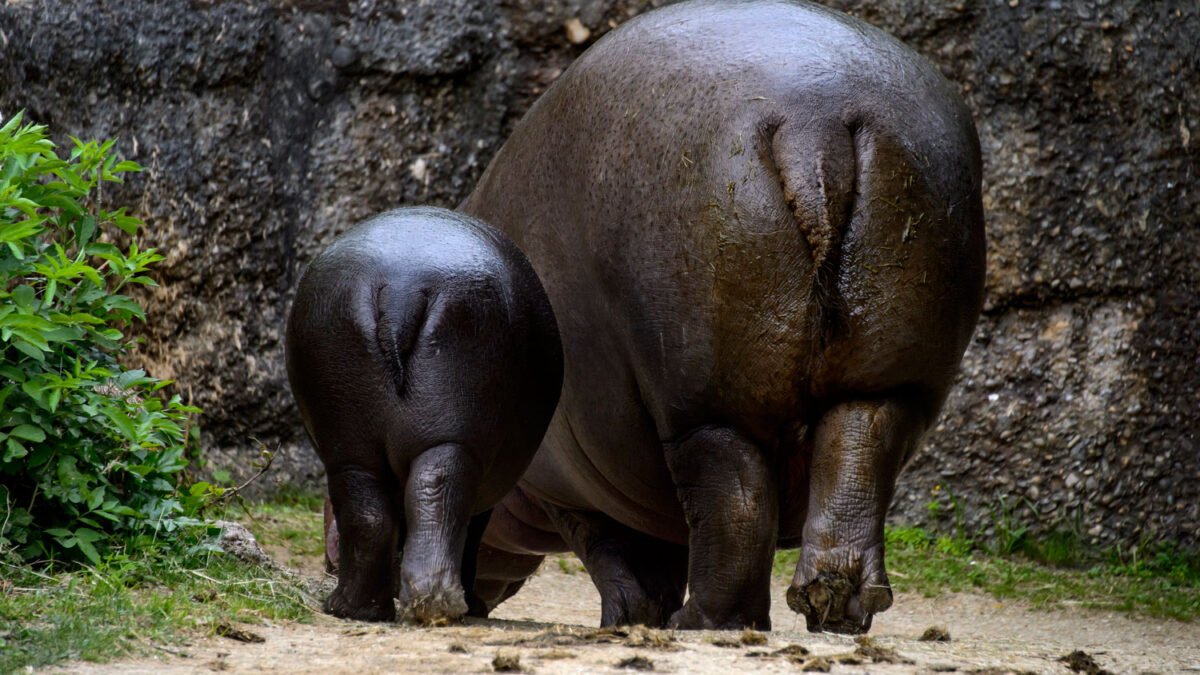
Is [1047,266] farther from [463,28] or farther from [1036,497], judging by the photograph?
[463,28]

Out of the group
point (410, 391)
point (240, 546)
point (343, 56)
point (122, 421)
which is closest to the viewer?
point (410, 391)

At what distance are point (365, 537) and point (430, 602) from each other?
1.01 feet

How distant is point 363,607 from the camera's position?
3564 mm

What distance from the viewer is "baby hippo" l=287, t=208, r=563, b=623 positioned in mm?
3412

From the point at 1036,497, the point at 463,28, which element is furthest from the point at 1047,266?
the point at 463,28

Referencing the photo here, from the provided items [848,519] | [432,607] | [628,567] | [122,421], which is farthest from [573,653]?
[628,567]

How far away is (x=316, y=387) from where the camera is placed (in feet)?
11.6

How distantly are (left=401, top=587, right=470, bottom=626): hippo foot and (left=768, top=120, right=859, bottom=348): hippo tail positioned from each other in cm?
110

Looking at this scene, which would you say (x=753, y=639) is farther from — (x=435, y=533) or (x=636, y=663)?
(x=435, y=533)

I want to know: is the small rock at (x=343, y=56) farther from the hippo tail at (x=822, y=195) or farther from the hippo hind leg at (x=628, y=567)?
the hippo tail at (x=822, y=195)

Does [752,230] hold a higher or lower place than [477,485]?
higher

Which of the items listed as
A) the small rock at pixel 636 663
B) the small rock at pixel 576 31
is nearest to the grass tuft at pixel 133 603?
the small rock at pixel 636 663

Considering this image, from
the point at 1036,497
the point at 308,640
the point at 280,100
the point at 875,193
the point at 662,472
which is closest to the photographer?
the point at 308,640

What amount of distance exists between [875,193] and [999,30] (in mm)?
4687
